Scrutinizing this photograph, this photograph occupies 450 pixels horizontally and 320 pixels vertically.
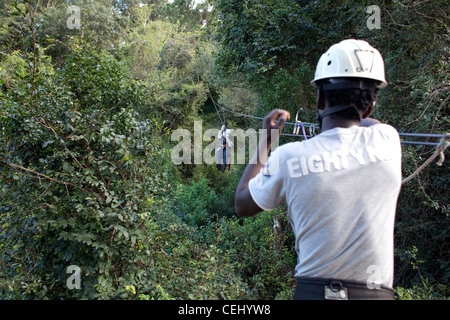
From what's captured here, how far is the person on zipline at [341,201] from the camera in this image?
→ 4.00ft

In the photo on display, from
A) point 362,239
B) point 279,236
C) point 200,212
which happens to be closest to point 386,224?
point 362,239

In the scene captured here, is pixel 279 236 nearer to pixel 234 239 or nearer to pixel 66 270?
pixel 234 239

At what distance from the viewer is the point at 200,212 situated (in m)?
9.59

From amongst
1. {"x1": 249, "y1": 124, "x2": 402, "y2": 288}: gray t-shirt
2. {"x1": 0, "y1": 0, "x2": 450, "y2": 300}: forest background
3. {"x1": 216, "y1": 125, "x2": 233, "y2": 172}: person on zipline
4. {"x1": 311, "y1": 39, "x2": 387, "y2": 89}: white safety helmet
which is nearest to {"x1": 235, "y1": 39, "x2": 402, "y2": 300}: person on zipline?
{"x1": 249, "y1": 124, "x2": 402, "y2": 288}: gray t-shirt

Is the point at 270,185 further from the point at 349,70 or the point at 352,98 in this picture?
the point at 349,70

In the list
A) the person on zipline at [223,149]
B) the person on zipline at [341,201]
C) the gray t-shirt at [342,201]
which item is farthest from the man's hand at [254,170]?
the person on zipline at [223,149]

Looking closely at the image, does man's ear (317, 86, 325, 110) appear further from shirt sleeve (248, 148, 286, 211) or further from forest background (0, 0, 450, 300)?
forest background (0, 0, 450, 300)

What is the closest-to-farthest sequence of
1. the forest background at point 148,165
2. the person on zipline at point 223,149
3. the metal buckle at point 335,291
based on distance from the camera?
the metal buckle at point 335,291, the forest background at point 148,165, the person on zipline at point 223,149

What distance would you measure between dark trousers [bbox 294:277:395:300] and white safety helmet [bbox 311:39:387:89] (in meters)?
0.84

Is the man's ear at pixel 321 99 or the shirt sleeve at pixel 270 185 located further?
the man's ear at pixel 321 99

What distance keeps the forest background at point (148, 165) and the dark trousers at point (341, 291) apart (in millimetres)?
1665

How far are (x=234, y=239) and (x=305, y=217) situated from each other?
586 centimetres

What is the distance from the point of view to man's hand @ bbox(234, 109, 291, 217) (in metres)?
1.40

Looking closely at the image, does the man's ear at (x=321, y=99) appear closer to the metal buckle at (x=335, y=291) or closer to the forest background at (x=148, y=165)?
the metal buckle at (x=335, y=291)
